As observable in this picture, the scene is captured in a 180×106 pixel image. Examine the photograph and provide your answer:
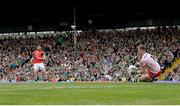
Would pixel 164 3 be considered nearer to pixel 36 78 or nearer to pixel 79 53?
pixel 79 53

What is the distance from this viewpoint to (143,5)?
157 ft

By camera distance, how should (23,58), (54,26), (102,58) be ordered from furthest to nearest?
(54,26)
(23,58)
(102,58)

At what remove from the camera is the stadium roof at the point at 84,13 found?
48031mm

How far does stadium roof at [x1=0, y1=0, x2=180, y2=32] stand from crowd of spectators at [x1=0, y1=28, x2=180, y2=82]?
274 centimetres

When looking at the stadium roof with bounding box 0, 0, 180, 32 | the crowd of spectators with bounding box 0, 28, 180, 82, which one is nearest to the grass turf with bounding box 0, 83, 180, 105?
the crowd of spectators with bounding box 0, 28, 180, 82

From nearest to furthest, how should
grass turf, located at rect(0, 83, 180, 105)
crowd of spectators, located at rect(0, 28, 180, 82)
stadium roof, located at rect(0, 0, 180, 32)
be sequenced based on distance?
1. grass turf, located at rect(0, 83, 180, 105)
2. crowd of spectators, located at rect(0, 28, 180, 82)
3. stadium roof, located at rect(0, 0, 180, 32)

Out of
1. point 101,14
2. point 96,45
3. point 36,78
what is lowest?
point 36,78

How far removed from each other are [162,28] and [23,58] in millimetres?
12433

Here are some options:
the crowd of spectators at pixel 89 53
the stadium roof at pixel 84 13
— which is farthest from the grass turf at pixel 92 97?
the stadium roof at pixel 84 13

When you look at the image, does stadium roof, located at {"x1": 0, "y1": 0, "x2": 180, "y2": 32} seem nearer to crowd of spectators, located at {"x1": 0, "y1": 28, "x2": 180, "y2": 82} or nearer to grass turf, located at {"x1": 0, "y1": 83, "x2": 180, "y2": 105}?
crowd of spectators, located at {"x1": 0, "y1": 28, "x2": 180, "y2": 82}

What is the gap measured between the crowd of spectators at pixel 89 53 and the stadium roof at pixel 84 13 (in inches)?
108

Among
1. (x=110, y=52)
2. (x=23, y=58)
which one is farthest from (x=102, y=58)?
(x=23, y=58)

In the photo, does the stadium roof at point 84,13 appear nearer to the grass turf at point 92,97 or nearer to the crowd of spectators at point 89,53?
the crowd of spectators at point 89,53

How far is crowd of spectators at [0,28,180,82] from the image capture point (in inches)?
1479
